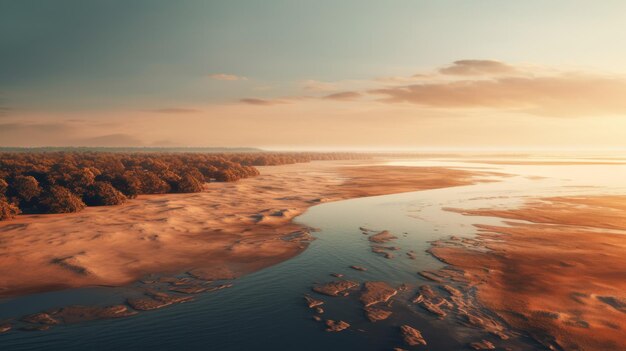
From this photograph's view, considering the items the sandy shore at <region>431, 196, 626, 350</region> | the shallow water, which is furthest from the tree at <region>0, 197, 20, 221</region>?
the sandy shore at <region>431, 196, 626, 350</region>

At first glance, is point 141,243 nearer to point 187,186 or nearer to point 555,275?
point 555,275

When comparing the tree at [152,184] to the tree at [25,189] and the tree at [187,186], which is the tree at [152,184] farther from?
the tree at [25,189]

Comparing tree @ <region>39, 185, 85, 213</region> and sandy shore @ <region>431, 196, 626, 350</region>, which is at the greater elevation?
tree @ <region>39, 185, 85, 213</region>

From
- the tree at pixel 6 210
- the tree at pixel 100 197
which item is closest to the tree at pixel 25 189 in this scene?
the tree at pixel 6 210

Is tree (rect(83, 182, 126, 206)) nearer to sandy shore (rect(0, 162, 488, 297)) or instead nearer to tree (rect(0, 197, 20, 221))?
sandy shore (rect(0, 162, 488, 297))

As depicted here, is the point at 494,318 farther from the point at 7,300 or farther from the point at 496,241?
the point at 7,300

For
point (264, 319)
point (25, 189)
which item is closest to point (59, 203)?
point (25, 189)
